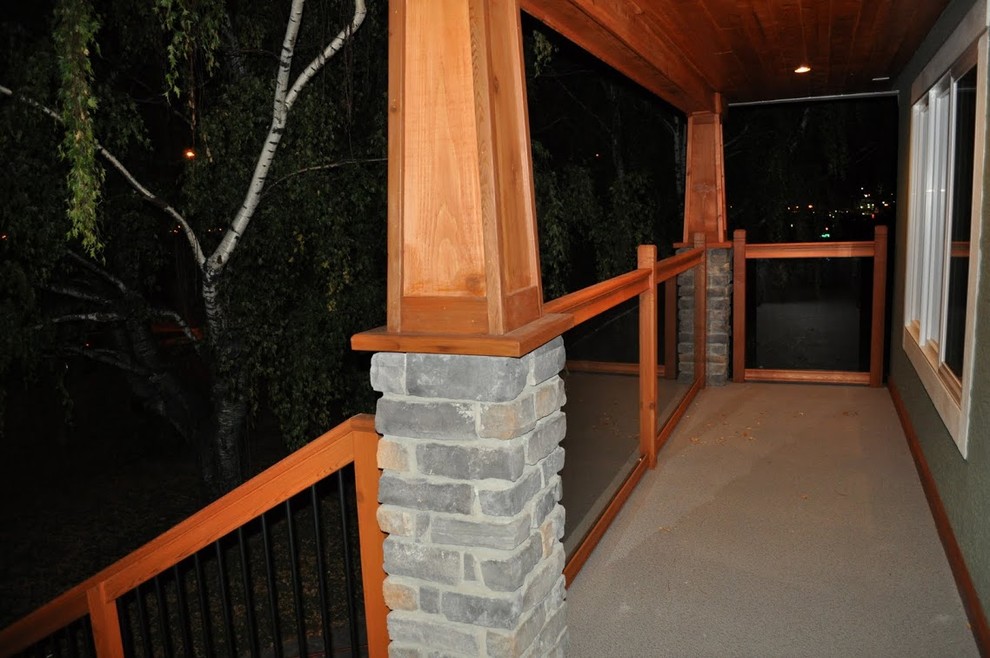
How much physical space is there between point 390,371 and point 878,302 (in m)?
5.91

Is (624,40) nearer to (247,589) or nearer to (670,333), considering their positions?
(247,589)

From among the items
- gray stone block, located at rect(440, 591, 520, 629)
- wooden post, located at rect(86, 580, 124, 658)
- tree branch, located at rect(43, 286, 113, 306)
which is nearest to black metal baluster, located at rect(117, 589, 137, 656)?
wooden post, located at rect(86, 580, 124, 658)

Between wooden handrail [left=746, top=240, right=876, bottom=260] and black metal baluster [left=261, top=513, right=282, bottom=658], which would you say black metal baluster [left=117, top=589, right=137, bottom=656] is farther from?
wooden handrail [left=746, top=240, right=876, bottom=260]

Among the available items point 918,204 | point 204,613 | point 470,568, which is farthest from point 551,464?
point 918,204

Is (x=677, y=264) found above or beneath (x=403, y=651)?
above

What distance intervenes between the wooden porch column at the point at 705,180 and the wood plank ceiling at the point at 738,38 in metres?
0.42

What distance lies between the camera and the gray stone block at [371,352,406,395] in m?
2.62

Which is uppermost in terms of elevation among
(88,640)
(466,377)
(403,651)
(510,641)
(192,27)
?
(192,27)

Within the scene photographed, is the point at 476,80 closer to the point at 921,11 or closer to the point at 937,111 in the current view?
the point at 921,11

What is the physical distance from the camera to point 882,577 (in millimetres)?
3709

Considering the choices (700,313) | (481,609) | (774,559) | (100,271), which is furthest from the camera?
(700,313)

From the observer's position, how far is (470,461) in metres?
2.53

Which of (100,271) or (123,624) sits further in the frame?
(100,271)

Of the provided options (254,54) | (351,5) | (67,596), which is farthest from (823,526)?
(254,54)
